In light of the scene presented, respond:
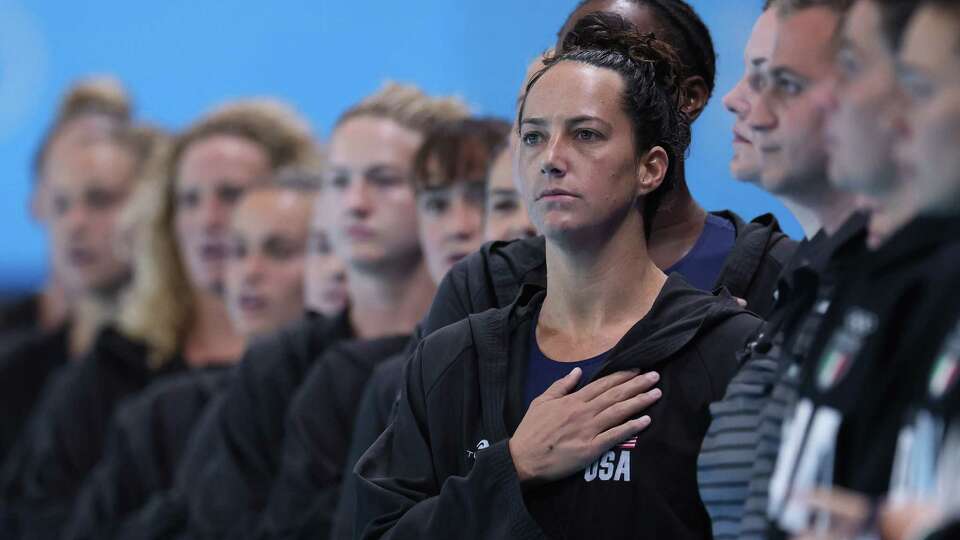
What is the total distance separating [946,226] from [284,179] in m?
4.34

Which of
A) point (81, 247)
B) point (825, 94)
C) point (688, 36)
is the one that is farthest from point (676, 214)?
point (81, 247)

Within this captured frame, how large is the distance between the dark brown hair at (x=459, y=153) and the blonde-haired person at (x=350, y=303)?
1.02 ft

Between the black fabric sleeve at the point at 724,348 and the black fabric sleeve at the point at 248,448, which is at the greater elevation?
the black fabric sleeve at the point at 724,348

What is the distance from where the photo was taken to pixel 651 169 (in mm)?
3215

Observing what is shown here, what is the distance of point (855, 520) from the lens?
2.26 m

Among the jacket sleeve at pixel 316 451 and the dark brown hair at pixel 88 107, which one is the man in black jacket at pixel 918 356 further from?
the dark brown hair at pixel 88 107

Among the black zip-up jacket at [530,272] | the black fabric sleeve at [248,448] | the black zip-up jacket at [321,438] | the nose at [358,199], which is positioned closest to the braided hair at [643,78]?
the black zip-up jacket at [530,272]

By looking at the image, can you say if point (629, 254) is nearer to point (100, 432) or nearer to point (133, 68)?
point (100, 432)

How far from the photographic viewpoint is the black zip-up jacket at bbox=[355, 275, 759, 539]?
2990 millimetres

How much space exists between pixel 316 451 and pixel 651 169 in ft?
6.71

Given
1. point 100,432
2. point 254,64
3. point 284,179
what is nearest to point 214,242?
point 284,179

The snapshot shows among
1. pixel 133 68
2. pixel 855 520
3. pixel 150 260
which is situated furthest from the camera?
pixel 133 68

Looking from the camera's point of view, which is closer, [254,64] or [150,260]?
[150,260]

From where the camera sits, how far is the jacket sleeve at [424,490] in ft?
9.86
